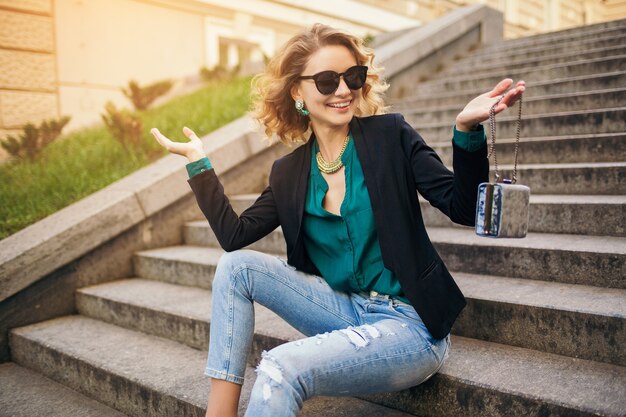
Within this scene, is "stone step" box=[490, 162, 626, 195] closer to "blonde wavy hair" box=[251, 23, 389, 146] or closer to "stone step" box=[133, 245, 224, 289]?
"blonde wavy hair" box=[251, 23, 389, 146]

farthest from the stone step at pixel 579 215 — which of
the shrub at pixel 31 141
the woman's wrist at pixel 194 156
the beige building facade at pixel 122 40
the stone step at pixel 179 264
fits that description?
the beige building facade at pixel 122 40

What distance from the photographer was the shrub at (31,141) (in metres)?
5.84

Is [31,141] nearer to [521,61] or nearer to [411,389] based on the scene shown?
[411,389]

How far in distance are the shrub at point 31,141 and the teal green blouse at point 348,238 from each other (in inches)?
181

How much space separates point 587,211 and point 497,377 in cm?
136

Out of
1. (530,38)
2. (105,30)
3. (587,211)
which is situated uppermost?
(105,30)

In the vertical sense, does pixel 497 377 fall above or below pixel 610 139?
below

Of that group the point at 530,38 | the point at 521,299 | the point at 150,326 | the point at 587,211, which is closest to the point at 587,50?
the point at 530,38

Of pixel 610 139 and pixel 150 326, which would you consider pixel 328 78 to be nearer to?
pixel 150 326

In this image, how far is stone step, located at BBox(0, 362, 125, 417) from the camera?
110 inches

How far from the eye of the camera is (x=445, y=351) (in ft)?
6.58

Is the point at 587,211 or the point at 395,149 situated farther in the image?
the point at 587,211

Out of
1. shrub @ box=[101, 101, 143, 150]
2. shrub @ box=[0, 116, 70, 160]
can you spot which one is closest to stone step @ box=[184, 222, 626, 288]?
shrub @ box=[101, 101, 143, 150]

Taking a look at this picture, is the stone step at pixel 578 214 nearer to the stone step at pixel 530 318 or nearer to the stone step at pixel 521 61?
the stone step at pixel 530 318
